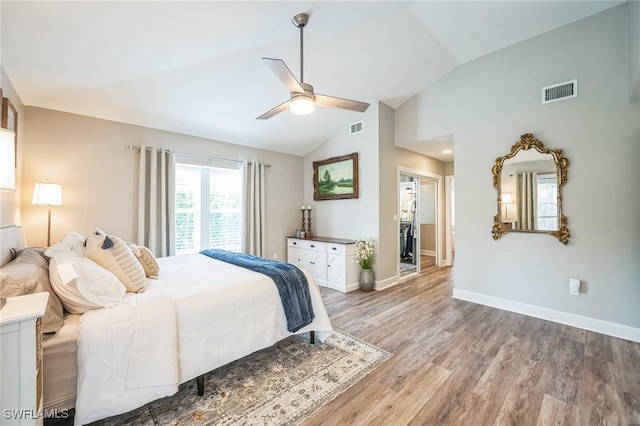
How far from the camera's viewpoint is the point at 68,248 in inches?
76.9

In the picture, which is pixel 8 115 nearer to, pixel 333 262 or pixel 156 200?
pixel 156 200

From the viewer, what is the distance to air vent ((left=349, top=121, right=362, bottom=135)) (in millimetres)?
4645

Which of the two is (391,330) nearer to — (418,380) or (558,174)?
(418,380)

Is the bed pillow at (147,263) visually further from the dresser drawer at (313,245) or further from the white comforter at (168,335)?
the dresser drawer at (313,245)

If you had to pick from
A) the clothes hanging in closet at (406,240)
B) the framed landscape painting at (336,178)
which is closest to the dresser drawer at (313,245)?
the framed landscape painting at (336,178)

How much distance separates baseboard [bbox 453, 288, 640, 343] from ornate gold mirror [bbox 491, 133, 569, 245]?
0.85m

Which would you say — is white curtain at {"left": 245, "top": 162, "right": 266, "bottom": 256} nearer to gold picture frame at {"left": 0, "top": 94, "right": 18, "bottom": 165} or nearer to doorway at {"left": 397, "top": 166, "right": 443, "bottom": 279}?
doorway at {"left": 397, "top": 166, "right": 443, "bottom": 279}

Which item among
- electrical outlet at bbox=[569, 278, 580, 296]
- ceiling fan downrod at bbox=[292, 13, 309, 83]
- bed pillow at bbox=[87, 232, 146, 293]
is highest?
ceiling fan downrod at bbox=[292, 13, 309, 83]

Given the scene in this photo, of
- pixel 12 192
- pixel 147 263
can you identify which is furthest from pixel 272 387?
pixel 12 192

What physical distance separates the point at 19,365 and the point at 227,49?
290cm

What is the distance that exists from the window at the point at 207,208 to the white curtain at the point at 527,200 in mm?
4220

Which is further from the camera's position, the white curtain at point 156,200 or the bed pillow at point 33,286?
the white curtain at point 156,200

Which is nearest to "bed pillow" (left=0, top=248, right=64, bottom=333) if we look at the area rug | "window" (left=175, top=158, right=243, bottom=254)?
the area rug

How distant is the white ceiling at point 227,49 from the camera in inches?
86.8
